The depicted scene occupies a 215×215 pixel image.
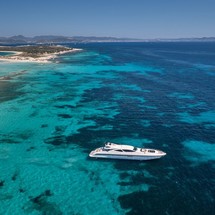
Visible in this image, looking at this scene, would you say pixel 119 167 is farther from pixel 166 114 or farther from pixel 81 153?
pixel 166 114

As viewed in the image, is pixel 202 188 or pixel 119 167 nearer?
pixel 202 188

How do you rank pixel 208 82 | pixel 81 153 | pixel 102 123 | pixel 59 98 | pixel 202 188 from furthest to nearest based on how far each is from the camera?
pixel 208 82
pixel 59 98
pixel 102 123
pixel 81 153
pixel 202 188

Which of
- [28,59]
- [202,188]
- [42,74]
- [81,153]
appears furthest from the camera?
[28,59]

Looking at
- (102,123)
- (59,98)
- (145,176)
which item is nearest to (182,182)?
(145,176)

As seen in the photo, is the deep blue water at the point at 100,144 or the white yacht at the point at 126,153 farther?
the white yacht at the point at 126,153

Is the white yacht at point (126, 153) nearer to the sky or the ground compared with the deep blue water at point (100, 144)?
nearer to the sky
